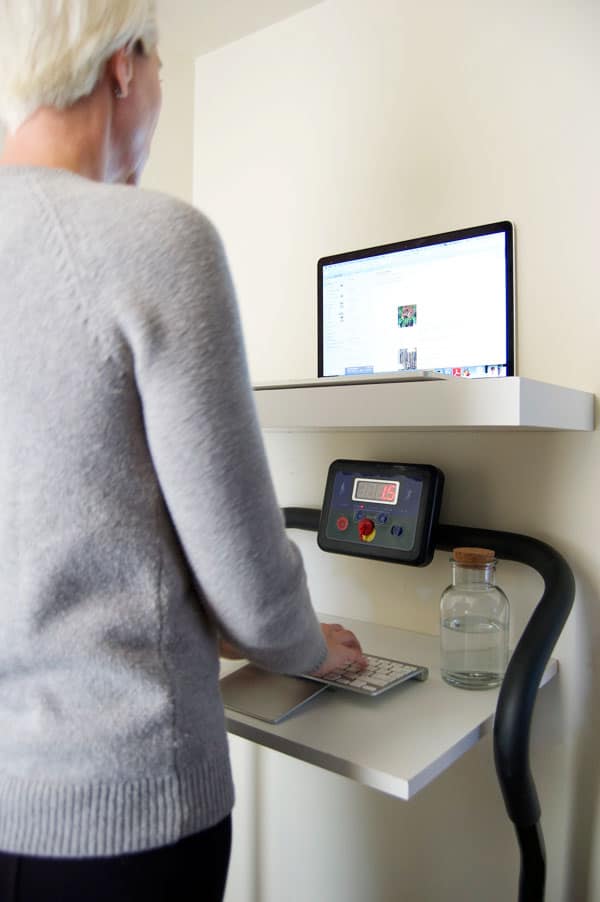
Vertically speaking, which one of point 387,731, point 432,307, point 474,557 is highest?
point 432,307

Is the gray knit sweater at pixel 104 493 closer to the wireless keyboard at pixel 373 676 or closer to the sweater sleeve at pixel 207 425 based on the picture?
the sweater sleeve at pixel 207 425

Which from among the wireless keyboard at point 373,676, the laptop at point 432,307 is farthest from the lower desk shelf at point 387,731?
the laptop at point 432,307

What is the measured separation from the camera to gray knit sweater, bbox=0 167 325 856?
537mm

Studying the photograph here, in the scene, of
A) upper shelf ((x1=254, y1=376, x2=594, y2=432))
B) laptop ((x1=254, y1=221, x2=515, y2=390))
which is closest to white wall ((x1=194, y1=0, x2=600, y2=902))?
laptop ((x1=254, y1=221, x2=515, y2=390))

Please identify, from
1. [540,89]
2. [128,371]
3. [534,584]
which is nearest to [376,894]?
[534,584]

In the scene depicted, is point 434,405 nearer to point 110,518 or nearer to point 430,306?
point 430,306

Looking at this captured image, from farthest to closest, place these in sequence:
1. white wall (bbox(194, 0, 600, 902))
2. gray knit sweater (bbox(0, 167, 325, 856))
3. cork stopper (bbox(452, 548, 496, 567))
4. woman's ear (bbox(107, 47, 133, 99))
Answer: white wall (bbox(194, 0, 600, 902)) < cork stopper (bbox(452, 548, 496, 567)) < woman's ear (bbox(107, 47, 133, 99)) < gray knit sweater (bbox(0, 167, 325, 856))

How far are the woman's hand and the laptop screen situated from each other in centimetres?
41

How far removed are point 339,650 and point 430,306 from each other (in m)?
0.60

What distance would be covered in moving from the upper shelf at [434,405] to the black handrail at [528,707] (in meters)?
0.22

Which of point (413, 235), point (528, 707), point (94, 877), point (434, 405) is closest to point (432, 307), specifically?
point (413, 235)

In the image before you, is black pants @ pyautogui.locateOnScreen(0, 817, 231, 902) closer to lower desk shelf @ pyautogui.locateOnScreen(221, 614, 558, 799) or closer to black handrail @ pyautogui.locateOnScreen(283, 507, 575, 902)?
lower desk shelf @ pyautogui.locateOnScreen(221, 614, 558, 799)

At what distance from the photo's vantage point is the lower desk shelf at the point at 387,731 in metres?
0.76

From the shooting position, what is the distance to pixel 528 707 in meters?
0.86
